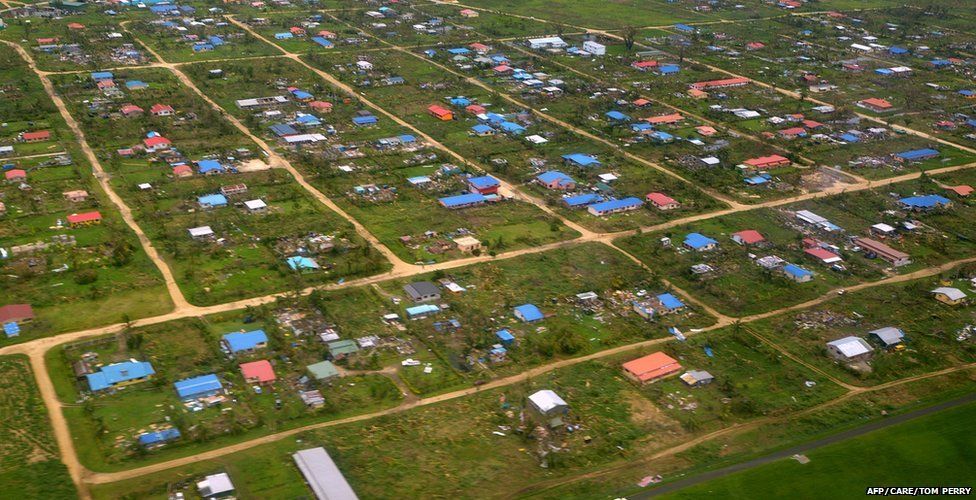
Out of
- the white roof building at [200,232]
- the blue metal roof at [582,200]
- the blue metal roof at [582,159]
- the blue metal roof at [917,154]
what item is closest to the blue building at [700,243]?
the blue metal roof at [582,200]

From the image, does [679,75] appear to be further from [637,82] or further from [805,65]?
[805,65]

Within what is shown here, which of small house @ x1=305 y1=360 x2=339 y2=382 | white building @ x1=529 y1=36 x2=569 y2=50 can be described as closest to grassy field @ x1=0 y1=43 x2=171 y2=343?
small house @ x1=305 y1=360 x2=339 y2=382

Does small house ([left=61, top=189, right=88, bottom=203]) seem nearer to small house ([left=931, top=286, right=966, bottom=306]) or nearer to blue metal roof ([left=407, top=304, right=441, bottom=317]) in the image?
blue metal roof ([left=407, top=304, right=441, bottom=317])

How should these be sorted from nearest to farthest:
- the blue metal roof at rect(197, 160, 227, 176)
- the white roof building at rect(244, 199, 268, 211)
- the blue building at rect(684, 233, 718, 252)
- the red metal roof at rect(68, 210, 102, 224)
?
1. the red metal roof at rect(68, 210, 102, 224)
2. the blue building at rect(684, 233, 718, 252)
3. the white roof building at rect(244, 199, 268, 211)
4. the blue metal roof at rect(197, 160, 227, 176)

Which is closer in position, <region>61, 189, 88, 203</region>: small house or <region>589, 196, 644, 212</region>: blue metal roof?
<region>61, 189, 88, 203</region>: small house

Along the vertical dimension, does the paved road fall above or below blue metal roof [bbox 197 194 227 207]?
above

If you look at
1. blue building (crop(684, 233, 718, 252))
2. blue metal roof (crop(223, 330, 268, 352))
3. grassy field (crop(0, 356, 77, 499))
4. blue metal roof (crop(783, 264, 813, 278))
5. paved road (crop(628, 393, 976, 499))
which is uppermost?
blue metal roof (crop(783, 264, 813, 278))

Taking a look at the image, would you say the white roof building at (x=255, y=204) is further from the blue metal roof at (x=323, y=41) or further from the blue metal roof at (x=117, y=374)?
the blue metal roof at (x=323, y=41)

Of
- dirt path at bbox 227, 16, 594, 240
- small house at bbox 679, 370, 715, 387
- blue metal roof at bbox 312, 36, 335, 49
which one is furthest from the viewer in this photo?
blue metal roof at bbox 312, 36, 335, 49
